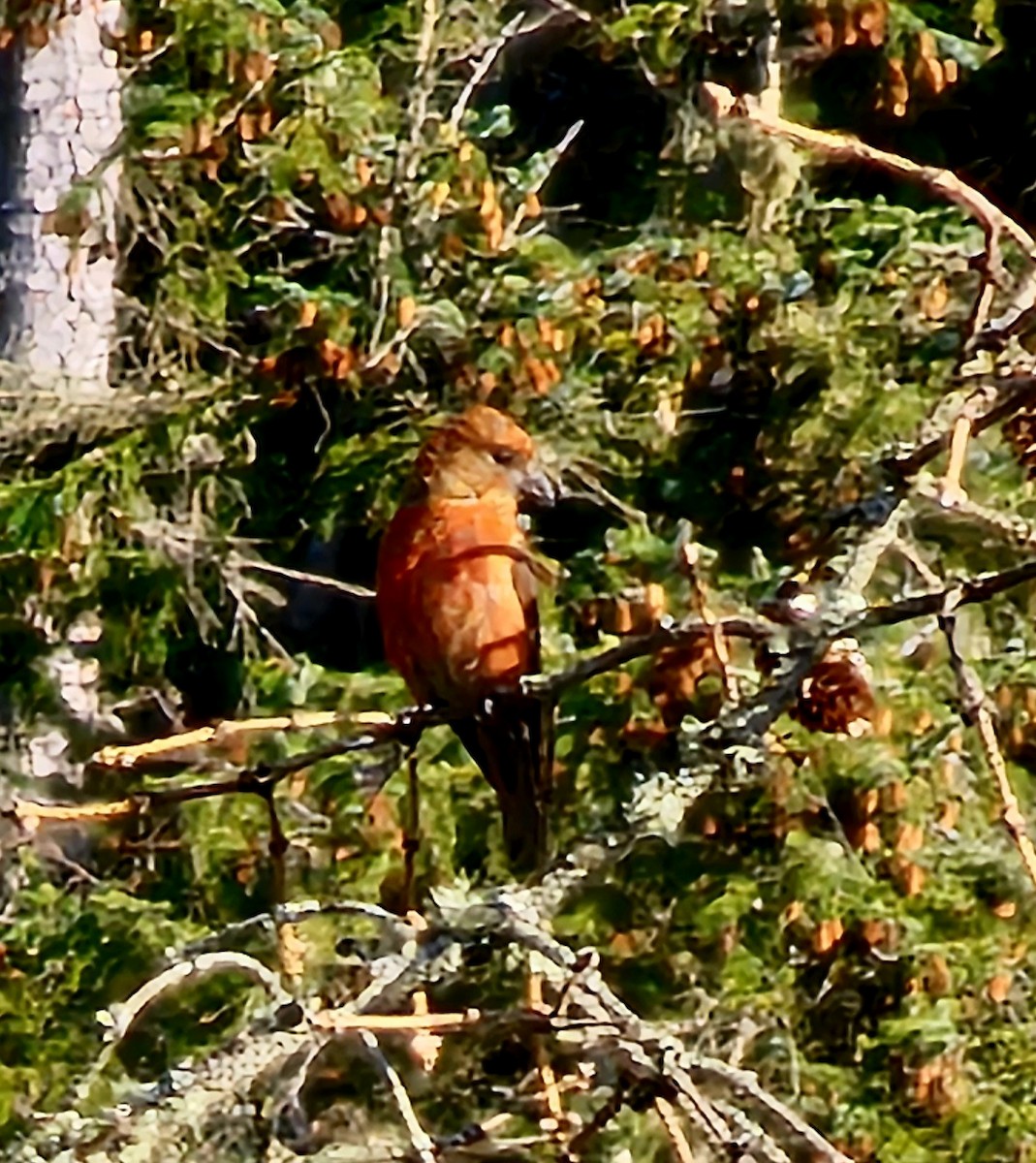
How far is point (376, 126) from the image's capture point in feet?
11.2

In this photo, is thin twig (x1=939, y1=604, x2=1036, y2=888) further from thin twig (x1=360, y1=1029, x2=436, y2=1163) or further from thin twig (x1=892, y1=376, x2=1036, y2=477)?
thin twig (x1=360, y1=1029, x2=436, y2=1163)

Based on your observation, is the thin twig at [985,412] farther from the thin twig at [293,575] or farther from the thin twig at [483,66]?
the thin twig at [483,66]

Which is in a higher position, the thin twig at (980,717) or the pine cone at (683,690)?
the thin twig at (980,717)

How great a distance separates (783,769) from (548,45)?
4.31 feet

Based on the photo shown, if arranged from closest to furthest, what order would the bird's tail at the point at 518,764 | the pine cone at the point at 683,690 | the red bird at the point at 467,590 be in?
the bird's tail at the point at 518,764 → the red bird at the point at 467,590 → the pine cone at the point at 683,690

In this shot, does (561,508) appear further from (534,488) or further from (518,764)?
(518,764)

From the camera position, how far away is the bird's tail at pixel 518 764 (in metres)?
2.07

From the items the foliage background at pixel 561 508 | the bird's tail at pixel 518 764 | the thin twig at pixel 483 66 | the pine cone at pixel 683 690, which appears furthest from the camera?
the thin twig at pixel 483 66

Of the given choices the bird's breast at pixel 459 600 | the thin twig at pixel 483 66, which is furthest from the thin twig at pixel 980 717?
the thin twig at pixel 483 66

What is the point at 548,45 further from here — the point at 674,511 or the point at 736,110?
the point at 736,110

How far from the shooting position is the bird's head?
234 cm

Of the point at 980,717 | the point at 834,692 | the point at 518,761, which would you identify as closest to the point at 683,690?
the point at 518,761

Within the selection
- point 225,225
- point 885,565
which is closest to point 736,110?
point 885,565

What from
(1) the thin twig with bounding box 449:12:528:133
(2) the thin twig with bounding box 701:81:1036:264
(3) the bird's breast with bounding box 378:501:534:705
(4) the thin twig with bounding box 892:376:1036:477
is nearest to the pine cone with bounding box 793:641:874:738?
(4) the thin twig with bounding box 892:376:1036:477
